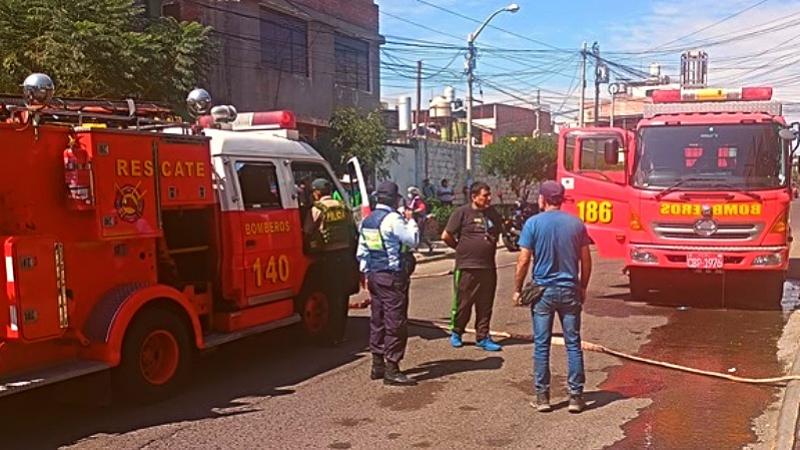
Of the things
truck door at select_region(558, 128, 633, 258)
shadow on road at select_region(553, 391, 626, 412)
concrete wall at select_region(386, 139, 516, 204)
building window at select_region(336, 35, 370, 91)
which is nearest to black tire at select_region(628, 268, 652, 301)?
truck door at select_region(558, 128, 633, 258)

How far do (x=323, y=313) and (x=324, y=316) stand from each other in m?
0.04

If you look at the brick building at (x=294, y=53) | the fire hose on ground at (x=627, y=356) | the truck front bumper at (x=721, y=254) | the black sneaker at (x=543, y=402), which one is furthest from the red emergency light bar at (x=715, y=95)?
the brick building at (x=294, y=53)

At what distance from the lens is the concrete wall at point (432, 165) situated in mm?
26531

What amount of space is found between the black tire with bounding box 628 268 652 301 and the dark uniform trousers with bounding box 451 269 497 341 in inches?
165

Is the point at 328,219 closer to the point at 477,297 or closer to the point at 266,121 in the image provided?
the point at 266,121

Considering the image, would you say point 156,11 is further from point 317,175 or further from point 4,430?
point 4,430

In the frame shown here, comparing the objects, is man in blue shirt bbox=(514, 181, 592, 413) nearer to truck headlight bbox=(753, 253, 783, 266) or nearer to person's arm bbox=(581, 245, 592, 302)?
person's arm bbox=(581, 245, 592, 302)

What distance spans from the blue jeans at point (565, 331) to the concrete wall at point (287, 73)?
13.8m

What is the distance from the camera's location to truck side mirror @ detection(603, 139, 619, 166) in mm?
11391

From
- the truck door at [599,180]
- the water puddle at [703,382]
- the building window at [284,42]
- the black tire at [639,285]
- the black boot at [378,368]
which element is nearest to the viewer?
the water puddle at [703,382]

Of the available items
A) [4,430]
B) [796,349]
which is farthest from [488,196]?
[4,430]

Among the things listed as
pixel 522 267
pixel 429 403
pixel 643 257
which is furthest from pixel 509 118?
pixel 429 403

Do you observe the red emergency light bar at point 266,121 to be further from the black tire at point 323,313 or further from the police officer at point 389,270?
the police officer at point 389,270

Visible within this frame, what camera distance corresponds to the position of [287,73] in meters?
23.1
